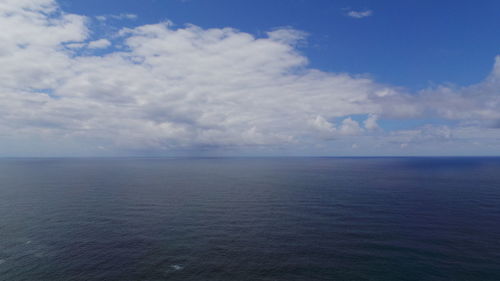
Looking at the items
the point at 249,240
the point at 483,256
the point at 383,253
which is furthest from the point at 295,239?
the point at 483,256

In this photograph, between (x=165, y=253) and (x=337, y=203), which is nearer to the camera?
(x=165, y=253)

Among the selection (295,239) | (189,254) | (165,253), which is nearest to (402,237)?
(295,239)

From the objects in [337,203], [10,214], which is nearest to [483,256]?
[337,203]

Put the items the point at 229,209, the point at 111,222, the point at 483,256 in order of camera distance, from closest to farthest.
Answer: the point at 483,256
the point at 111,222
the point at 229,209

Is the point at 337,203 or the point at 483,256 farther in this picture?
the point at 337,203

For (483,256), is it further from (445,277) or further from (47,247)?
(47,247)

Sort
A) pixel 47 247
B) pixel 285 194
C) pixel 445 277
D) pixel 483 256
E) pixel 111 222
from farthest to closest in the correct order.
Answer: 1. pixel 285 194
2. pixel 111 222
3. pixel 47 247
4. pixel 483 256
5. pixel 445 277

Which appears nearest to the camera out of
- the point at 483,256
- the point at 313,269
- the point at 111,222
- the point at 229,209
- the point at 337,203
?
the point at 313,269

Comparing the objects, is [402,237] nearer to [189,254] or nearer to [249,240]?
[249,240]

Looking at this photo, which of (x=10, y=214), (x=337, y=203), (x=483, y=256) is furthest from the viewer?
(x=337, y=203)
